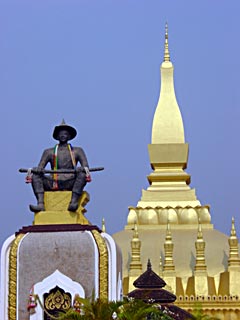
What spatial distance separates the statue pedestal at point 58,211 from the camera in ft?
62.3

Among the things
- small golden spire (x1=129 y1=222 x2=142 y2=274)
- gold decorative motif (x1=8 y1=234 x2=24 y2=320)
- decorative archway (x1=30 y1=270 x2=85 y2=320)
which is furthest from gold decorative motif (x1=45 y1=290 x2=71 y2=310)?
small golden spire (x1=129 y1=222 x2=142 y2=274)

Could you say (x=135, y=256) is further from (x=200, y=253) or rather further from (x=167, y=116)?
(x=167, y=116)

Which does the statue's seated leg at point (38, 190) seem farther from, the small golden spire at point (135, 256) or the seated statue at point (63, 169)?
the small golden spire at point (135, 256)

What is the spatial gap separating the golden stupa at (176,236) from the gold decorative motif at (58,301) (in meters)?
18.8

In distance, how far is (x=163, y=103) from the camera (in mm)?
44469

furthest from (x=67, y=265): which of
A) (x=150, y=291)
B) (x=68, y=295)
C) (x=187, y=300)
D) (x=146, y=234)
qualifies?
(x=146, y=234)

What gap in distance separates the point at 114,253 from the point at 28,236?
131cm

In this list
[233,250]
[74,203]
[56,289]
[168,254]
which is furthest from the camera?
[233,250]

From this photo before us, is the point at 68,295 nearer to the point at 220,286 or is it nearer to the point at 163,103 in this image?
the point at 220,286

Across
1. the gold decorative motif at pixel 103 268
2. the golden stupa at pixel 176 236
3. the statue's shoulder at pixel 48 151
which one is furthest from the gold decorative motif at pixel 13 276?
the golden stupa at pixel 176 236

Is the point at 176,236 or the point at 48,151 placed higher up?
the point at 176,236

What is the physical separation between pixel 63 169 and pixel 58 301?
6.55 ft

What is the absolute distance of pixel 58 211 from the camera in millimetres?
19047

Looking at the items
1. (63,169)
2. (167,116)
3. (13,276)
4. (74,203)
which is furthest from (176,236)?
(13,276)
